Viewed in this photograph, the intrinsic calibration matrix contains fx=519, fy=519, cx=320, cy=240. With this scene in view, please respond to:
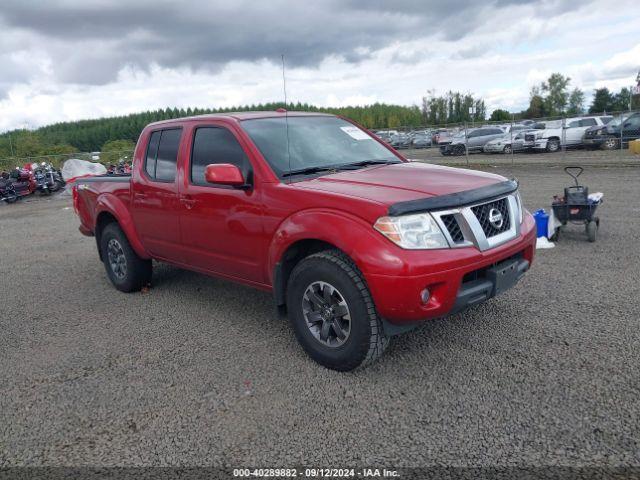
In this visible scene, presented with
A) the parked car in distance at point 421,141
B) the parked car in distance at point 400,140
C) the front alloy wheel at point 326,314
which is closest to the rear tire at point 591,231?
the front alloy wheel at point 326,314

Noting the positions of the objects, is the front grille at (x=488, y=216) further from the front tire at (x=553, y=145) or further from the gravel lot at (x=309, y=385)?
the front tire at (x=553, y=145)

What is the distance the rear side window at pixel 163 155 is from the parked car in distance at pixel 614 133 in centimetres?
2063

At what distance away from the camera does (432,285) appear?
318 centimetres

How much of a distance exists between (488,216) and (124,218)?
3.79m

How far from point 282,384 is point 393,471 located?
44.9 inches

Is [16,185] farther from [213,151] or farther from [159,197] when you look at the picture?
[213,151]

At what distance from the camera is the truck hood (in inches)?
133

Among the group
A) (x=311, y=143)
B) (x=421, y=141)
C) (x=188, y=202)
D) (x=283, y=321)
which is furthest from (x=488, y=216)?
(x=421, y=141)

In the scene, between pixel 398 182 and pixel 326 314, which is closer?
pixel 326 314

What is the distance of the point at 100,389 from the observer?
361 cm

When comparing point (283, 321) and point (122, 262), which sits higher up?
point (122, 262)

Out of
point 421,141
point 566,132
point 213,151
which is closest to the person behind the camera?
point 213,151

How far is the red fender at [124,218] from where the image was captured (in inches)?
215

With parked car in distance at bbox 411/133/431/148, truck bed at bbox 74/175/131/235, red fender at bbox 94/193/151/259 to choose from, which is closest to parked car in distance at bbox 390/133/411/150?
parked car in distance at bbox 411/133/431/148
